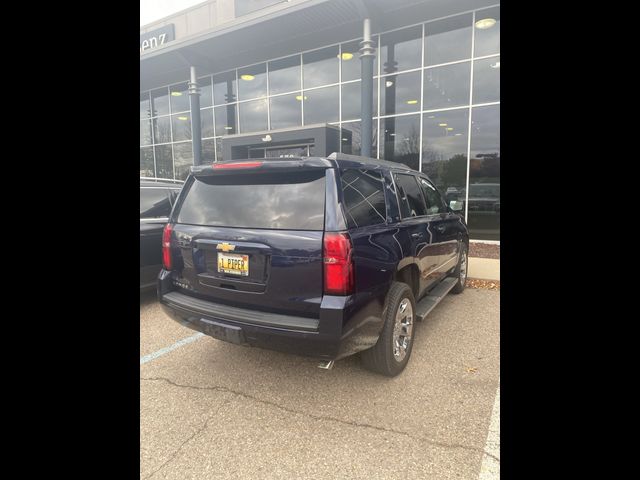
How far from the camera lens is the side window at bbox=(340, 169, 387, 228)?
2.89 metres

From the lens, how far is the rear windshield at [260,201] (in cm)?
282

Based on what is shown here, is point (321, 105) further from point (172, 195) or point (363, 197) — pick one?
point (363, 197)

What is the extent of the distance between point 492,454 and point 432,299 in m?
2.12

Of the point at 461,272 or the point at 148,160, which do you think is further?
the point at 148,160

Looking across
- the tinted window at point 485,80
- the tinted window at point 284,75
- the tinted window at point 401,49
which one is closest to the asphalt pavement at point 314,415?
the tinted window at point 485,80

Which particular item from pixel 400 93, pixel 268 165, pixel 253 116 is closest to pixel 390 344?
pixel 268 165

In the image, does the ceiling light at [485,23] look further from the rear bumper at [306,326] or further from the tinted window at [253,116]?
the rear bumper at [306,326]

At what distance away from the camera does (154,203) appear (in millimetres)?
5840

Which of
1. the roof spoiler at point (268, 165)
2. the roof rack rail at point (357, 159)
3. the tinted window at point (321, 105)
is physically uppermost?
the tinted window at point (321, 105)

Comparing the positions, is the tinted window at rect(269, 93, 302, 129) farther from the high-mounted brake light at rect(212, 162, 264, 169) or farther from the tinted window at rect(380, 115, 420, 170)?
the high-mounted brake light at rect(212, 162, 264, 169)
